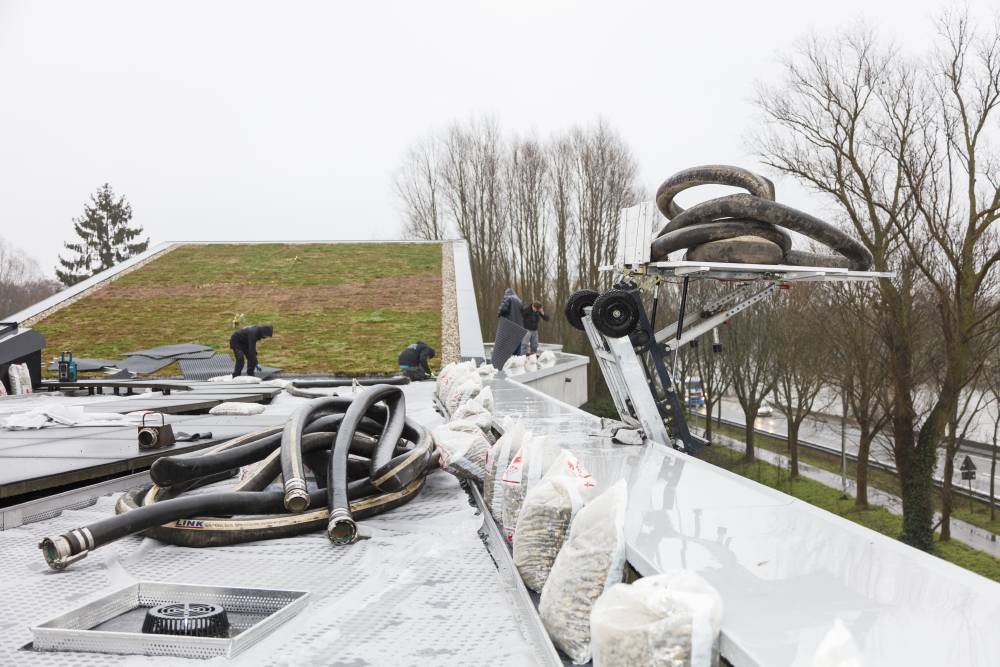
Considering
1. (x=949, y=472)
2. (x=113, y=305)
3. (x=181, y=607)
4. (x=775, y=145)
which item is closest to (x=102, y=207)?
(x=113, y=305)

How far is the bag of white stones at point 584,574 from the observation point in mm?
2154

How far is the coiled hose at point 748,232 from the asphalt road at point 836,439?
14.8m

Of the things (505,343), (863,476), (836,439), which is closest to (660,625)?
(505,343)

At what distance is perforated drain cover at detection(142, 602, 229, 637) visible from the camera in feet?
7.61

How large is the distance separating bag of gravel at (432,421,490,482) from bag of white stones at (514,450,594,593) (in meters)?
1.39

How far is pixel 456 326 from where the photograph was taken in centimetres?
1952

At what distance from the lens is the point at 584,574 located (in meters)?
2.19

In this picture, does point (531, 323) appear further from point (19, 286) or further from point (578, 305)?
point (19, 286)

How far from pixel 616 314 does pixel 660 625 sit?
3.48 meters

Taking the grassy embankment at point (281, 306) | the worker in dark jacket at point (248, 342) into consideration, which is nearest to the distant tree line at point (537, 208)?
the grassy embankment at point (281, 306)

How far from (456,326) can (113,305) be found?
10.3 metres

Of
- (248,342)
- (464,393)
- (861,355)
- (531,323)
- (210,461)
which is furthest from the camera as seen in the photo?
(861,355)

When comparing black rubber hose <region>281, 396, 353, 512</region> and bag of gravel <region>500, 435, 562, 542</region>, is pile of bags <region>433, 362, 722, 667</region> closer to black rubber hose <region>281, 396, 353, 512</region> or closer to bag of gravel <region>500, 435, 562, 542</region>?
bag of gravel <region>500, 435, 562, 542</region>

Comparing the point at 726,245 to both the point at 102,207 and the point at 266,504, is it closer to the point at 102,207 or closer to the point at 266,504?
the point at 266,504
